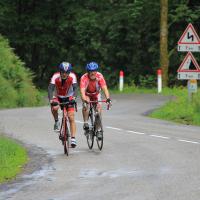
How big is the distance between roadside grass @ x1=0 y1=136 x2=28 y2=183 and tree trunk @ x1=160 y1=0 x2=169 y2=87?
77.6 feet

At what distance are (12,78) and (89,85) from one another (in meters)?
15.9

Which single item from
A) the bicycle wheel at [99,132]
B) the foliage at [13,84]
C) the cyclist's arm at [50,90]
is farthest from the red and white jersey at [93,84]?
the foliage at [13,84]

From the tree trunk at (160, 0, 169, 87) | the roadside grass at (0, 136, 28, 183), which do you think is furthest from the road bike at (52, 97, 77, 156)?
the tree trunk at (160, 0, 169, 87)

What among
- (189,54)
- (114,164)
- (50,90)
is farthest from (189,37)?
(114,164)

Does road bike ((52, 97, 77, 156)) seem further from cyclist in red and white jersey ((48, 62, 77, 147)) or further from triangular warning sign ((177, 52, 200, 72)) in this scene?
triangular warning sign ((177, 52, 200, 72))

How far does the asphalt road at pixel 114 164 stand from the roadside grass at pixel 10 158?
19cm

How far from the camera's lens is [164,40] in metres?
40.4

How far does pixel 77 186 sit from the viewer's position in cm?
1088

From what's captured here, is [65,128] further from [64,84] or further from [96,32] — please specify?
[96,32]

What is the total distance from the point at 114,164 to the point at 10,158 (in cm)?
202

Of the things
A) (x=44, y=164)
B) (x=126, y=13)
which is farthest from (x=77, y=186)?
(x=126, y=13)

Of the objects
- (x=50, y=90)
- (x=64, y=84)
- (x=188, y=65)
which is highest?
(x=188, y=65)

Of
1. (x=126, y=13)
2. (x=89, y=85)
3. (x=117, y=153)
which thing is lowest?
(x=117, y=153)

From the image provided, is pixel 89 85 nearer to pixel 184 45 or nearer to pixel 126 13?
pixel 184 45
